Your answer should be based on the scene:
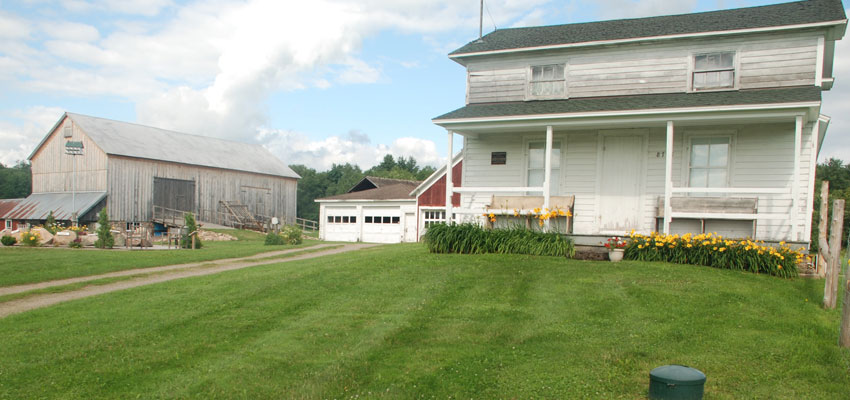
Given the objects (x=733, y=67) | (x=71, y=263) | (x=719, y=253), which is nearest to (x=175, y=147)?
(x=71, y=263)

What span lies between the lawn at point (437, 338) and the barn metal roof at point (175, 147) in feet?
89.3

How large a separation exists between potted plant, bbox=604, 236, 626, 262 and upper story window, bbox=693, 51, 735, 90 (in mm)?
4804

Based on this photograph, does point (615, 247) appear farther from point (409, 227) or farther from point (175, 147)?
point (175, 147)

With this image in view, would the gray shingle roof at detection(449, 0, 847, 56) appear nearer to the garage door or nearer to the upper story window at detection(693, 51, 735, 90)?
the upper story window at detection(693, 51, 735, 90)

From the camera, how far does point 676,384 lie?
525cm

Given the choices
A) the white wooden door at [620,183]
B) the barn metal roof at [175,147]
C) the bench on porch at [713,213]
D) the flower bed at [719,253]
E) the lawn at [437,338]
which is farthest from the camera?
the barn metal roof at [175,147]

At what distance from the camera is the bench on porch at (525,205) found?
14872 mm

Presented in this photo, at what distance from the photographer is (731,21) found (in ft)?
48.3

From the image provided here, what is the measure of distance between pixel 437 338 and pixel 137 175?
105ft

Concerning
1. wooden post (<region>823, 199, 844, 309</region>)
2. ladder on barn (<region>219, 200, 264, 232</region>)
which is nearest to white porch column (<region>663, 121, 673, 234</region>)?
wooden post (<region>823, 199, 844, 309</region>)

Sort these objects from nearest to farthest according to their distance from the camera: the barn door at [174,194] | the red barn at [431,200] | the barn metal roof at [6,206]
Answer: the red barn at [431,200] → the barn door at [174,194] → the barn metal roof at [6,206]

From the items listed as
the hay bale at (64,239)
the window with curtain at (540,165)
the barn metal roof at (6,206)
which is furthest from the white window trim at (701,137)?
the barn metal roof at (6,206)

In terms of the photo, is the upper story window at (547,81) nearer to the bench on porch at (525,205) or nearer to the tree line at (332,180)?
the bench on porch at (525,205)

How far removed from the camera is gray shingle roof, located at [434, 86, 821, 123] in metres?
12.9
